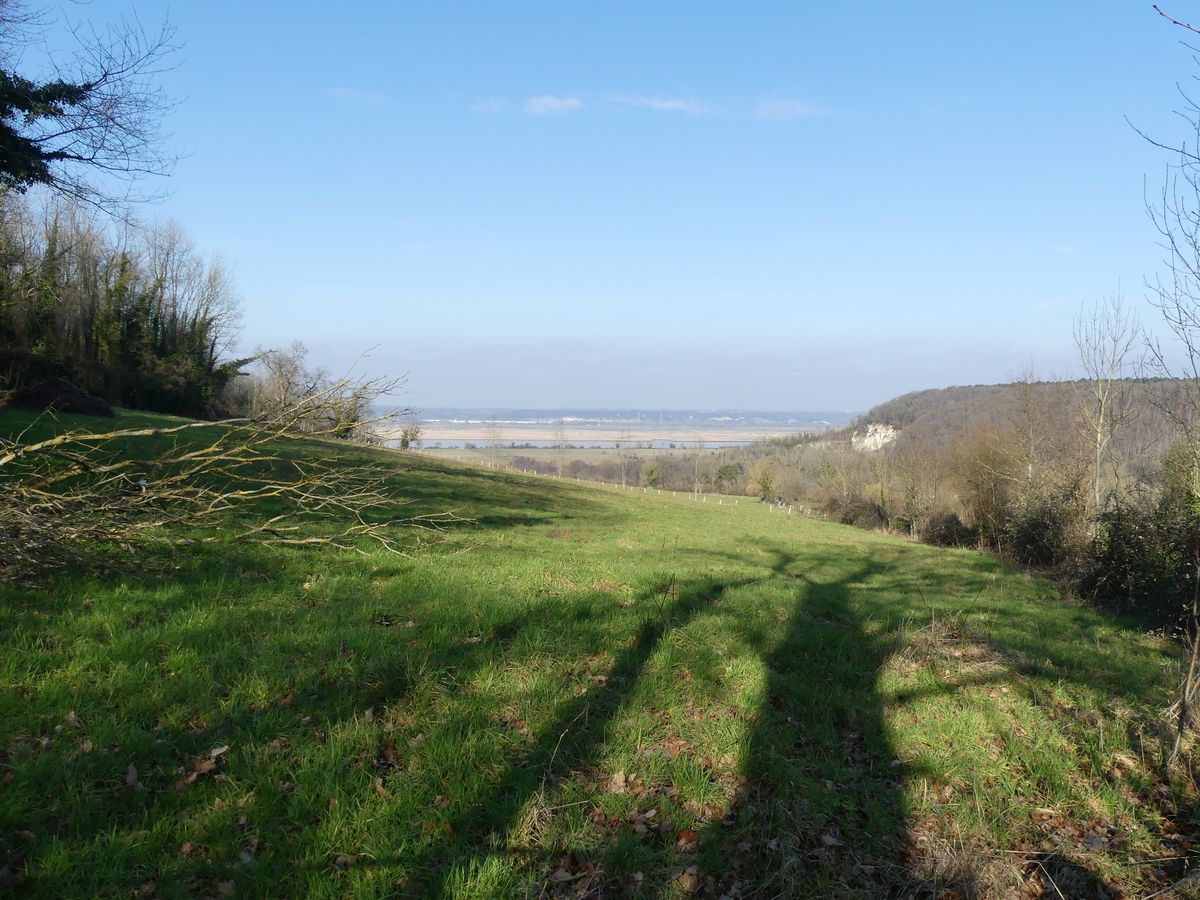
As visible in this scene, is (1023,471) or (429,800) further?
(1023,471)

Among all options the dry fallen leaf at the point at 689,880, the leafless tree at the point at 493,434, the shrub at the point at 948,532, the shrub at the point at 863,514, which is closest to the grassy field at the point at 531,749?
the dry fallen leaf at the point at 689,880

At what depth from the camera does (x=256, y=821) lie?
326 cm

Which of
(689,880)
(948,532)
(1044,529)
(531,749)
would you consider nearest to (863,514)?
(948,532)

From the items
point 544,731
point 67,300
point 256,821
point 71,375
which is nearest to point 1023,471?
point 544,731

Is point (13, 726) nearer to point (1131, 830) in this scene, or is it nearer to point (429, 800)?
point (429, 800)

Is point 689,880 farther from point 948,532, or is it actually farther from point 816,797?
point 948,532

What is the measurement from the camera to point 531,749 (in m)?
4.14

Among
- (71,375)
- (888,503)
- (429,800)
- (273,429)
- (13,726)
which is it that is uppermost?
(71,375)

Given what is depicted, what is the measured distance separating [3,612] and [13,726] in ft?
5.28

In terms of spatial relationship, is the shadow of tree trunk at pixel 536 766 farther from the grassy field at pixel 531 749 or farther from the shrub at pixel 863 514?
the shrub at pixel 863 514

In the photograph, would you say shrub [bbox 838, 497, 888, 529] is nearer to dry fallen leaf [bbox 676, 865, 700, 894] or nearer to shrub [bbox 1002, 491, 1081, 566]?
shrub [bbox 1002, 491, 1081, 566]

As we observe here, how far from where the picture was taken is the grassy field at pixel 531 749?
126 inches

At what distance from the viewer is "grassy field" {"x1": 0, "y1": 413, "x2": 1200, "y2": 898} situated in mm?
3193

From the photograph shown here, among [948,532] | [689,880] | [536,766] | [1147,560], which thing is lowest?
[948,532]
